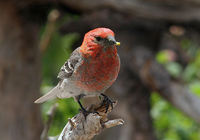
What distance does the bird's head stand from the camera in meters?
2.18

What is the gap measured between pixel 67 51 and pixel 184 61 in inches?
128

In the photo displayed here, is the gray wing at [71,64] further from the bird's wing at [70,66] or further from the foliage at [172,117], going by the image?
the foliage at [172,117]

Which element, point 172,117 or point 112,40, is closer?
point 112,40

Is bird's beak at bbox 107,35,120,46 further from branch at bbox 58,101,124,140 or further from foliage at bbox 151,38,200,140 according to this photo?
foliage at bbox 151,38,200,140

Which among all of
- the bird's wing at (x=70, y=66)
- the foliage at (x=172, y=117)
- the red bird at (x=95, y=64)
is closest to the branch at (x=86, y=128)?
the red bird at (x=95, y=64)

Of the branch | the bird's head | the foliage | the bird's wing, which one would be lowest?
the foliage

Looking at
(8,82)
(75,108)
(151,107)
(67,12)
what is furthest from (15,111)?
(151,107)

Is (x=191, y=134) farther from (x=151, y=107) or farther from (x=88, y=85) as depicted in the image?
(x=88, y=85)

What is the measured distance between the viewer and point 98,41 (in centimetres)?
230

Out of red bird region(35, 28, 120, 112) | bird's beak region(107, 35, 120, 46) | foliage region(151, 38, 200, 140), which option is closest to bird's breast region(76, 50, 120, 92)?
red bird region(35, 28, 120, 112)

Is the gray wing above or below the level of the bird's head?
below

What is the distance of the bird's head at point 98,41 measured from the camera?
7.16ft

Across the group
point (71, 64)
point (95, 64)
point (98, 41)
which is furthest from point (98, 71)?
point (71, 64)

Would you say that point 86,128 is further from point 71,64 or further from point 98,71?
point 71,64
